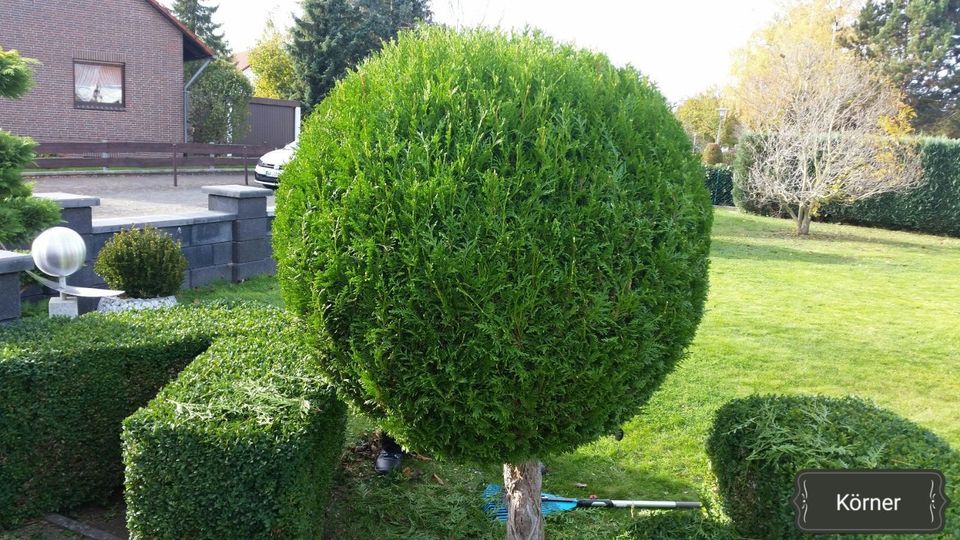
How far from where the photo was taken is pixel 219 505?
11.3 feet

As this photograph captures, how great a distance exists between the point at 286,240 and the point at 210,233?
719cm

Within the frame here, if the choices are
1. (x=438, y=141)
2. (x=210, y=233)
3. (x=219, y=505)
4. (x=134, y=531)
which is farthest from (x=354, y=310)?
(x=210, y=233)

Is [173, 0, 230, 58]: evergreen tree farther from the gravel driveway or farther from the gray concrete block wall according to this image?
the gray concrete block wall

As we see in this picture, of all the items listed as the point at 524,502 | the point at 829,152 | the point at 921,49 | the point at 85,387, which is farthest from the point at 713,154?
the point at 85,387

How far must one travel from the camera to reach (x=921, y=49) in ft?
122

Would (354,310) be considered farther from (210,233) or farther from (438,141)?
(210,233)

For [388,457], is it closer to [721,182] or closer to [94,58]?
[94,58]

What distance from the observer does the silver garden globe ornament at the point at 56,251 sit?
18.8ft

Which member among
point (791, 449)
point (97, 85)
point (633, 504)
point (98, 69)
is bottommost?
point (633, 504)

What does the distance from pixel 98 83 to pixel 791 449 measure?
90.4 feet

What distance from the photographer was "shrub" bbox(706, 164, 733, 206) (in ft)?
94.7

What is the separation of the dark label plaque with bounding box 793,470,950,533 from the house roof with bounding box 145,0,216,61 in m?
27.7

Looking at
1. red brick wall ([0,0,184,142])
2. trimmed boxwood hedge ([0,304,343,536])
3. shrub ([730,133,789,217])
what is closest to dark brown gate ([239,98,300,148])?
red brick wall ([0,0,184,142])

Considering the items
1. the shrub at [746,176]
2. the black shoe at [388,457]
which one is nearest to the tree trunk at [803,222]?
the shrub at [746,176]
